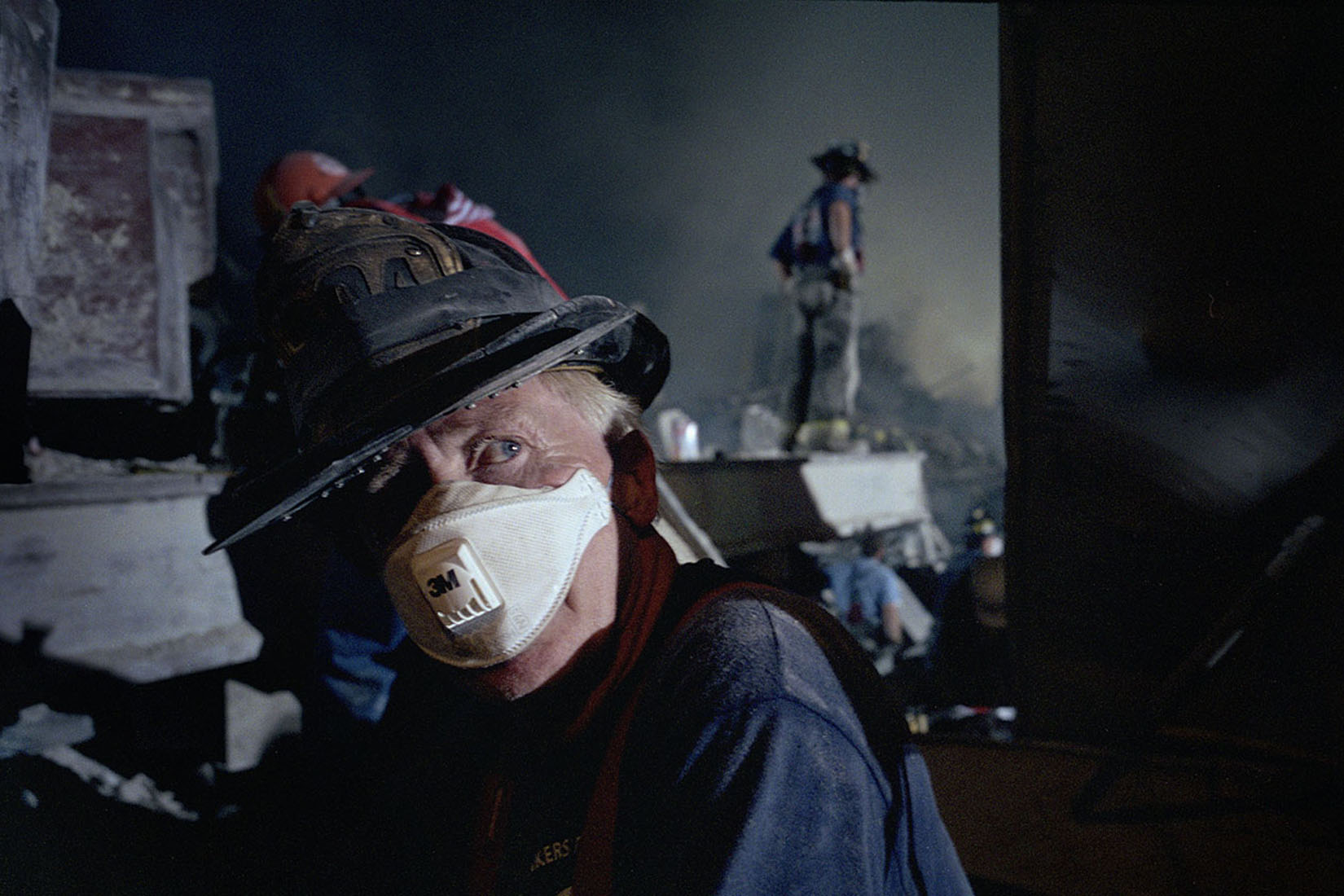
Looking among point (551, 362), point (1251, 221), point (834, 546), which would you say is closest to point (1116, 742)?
point (1251, 221)

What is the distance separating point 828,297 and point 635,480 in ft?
17.6

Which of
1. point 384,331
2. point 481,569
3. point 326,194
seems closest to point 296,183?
point 326,194

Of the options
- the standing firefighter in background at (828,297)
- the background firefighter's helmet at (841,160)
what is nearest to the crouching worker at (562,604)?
the standing firefighter in background at (828,297)

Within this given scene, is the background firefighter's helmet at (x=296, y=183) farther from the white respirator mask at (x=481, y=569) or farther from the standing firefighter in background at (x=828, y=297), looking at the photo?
the standing firefighter in background at (x=828, y=297)

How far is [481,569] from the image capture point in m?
1.03

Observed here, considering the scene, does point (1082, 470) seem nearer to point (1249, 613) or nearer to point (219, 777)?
point (1249, 613)

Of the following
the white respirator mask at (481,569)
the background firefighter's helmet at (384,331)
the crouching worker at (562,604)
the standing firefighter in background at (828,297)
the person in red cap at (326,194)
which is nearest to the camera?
the crouching worker at (562,604)

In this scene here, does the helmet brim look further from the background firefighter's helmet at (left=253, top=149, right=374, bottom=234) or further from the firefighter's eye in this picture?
the background firefighter's helmet at (left=253, top=149, right=374, bottom=234)

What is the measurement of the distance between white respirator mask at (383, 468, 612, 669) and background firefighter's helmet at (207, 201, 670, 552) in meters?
0.18

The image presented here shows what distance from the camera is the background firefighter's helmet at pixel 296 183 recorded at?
360 centimetres

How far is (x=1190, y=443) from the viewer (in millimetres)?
1743

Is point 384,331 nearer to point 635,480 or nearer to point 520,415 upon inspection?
point 520,415

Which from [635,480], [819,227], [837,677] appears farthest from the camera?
[819,227]

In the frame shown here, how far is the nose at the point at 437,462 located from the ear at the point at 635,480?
13.1 inches
